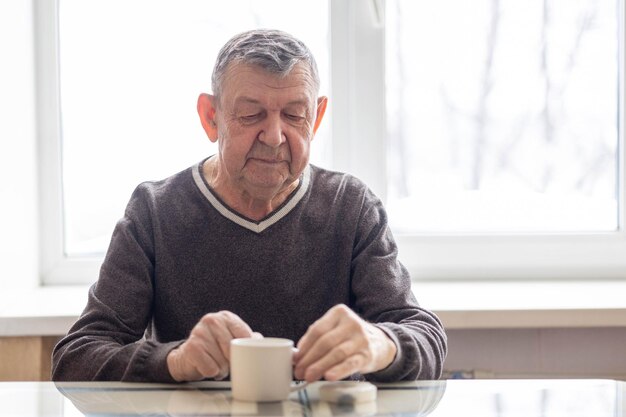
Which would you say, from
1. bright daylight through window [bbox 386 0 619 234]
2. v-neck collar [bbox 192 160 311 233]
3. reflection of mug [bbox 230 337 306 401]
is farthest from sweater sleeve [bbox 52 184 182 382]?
bright daylight through window [bbox 386 0 619 234]

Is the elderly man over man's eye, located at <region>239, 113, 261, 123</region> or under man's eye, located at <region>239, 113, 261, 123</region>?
under

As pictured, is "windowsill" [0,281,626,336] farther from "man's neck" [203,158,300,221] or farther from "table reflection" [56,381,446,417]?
"table reflection" [56,381,446,417]

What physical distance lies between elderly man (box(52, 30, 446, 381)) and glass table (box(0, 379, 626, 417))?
0.17 m

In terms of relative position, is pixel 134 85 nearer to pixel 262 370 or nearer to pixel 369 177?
pixel 369 177

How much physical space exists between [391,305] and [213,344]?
41 cm

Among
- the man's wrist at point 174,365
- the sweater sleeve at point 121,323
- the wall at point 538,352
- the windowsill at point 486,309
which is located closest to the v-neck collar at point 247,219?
the sweater sleeve at point 121,323

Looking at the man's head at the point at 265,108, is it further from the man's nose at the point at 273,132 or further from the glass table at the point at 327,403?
the glass table at the point at 327,403

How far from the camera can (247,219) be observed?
1.57 m

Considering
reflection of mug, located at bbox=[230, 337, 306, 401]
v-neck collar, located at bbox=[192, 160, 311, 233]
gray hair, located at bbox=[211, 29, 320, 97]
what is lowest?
reflection of mug, located at bbox=[230, 337, 306, 401]

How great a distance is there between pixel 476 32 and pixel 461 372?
2.86 ft

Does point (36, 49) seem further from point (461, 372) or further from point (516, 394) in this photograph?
point (516, 394)

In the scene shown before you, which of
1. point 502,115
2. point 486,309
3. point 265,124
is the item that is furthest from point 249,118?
point 502,115

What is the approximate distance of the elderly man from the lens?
1440mm

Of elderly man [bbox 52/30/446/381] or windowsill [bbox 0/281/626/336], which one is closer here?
elderly man [bbox 52/30/446/381]
